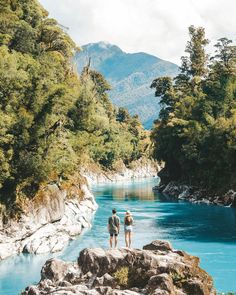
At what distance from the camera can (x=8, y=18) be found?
173 ft

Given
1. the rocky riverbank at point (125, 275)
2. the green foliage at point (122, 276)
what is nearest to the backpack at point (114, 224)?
the rocky riverbank at point (125, 275)

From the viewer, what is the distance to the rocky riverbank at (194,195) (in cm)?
6756

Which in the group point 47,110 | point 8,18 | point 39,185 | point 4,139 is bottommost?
point 39,185

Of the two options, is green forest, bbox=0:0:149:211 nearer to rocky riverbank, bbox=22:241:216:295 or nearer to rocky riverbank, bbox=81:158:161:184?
rocky riverbank, bbox=22:241:216:295

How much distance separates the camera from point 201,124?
8019cm

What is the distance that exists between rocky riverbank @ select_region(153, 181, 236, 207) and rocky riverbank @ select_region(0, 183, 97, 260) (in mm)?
25955

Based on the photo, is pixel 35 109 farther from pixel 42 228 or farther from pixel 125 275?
pixel 125 275

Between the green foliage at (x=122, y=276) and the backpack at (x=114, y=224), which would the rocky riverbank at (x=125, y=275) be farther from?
the backpack at (x=114, y=224)

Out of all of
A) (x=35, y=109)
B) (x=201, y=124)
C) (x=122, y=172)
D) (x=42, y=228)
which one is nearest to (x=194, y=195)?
(x=201, y=124)

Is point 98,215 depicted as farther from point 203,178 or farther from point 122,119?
point 122,119

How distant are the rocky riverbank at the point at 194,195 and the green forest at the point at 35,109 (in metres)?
21.6

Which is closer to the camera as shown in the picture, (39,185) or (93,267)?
(93,267)

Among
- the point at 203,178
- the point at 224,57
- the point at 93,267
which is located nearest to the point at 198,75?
the point at 224,57

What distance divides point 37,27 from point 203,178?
36971 mm
